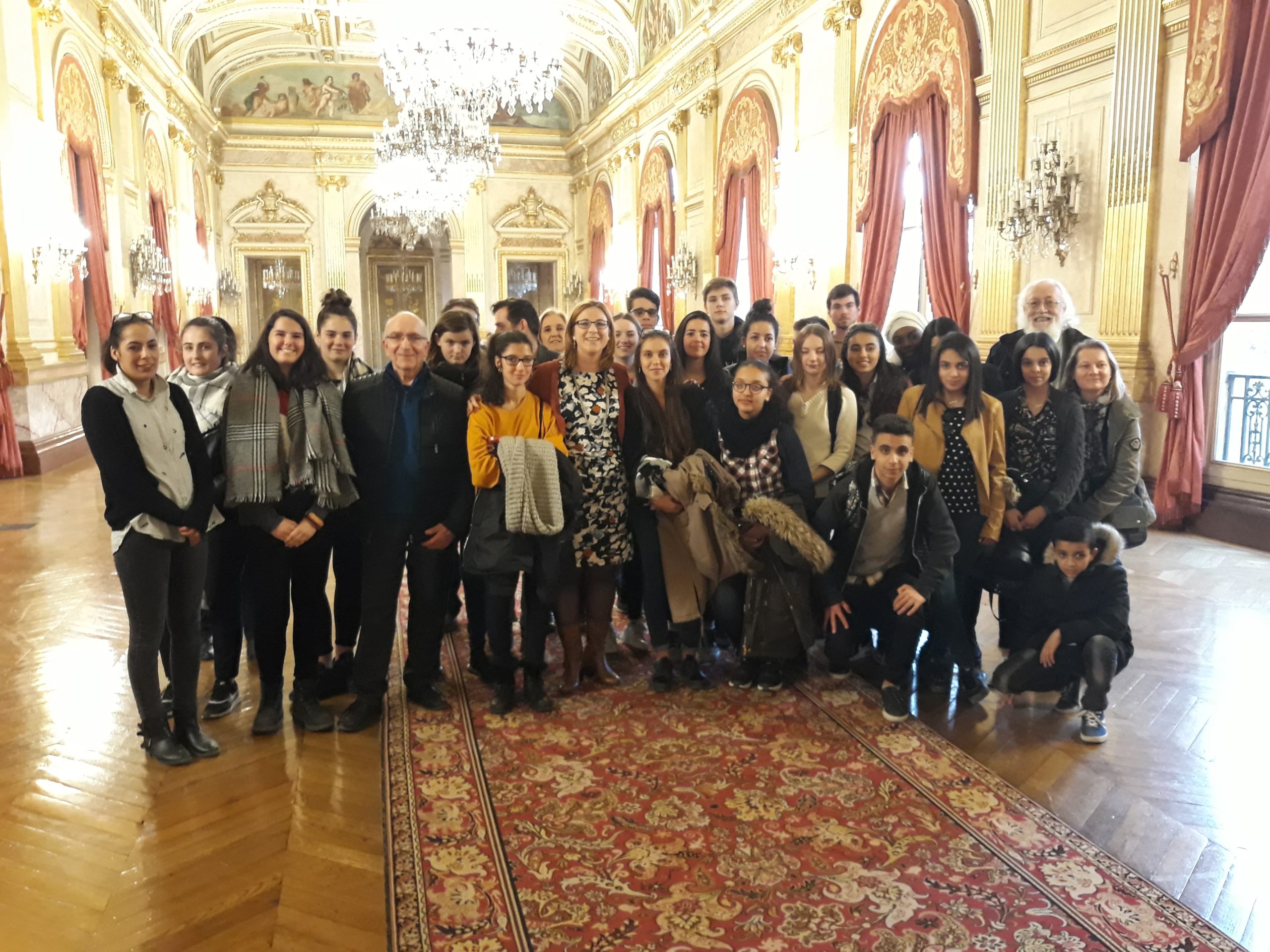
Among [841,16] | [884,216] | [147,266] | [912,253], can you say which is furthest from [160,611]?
[147,266]

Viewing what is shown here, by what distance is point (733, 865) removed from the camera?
272cm

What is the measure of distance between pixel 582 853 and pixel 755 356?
2.66 meters

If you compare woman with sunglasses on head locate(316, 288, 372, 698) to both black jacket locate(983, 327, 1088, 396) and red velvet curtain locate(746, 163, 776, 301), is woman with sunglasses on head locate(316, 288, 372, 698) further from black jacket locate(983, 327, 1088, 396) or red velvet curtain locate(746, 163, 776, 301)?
red velvet curtain locate(746, 163, 776, 301)

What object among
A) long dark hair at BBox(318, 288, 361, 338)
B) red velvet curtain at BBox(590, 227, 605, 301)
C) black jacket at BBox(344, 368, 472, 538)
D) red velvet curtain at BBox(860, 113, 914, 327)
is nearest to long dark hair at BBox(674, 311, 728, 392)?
black jacket at BBox(344, 368, 472, 538)

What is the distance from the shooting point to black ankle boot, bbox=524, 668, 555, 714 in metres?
3.82

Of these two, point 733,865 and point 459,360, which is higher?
point 459,360

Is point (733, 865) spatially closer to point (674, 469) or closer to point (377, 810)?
point (377, 810)

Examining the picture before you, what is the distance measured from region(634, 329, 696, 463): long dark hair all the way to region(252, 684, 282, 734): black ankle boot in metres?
1.75

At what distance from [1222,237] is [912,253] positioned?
3643mm

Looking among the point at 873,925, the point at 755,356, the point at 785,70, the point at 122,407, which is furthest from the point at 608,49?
the point at 873,925

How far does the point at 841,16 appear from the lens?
32.6 ft

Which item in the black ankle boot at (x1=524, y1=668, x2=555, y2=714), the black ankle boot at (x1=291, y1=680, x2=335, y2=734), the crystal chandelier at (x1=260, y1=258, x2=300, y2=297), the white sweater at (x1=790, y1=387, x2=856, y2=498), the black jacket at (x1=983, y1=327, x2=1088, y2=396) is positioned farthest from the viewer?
the crystal chandelier at (x1=260, y1=258, x2=300, y2=297)

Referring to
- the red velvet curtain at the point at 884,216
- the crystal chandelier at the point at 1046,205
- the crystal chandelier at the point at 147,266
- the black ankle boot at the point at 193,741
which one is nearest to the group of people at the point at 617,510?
the black ankle boot at the point at 193,741

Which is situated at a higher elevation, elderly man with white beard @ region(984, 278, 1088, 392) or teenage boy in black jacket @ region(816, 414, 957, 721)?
elderly man with white beard @ region(984, 278, 1088, 392)
